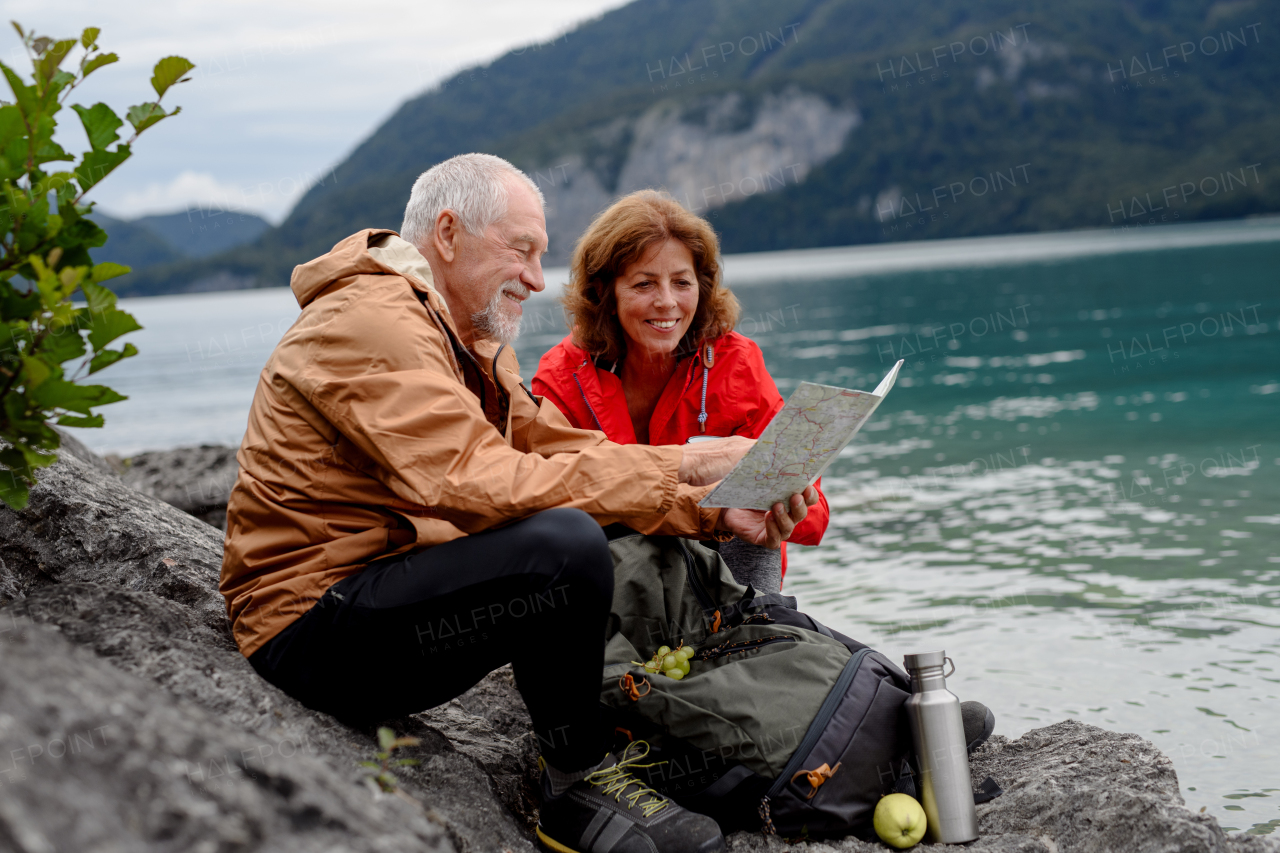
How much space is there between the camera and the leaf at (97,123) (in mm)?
2807

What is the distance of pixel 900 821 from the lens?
3309 millimetres

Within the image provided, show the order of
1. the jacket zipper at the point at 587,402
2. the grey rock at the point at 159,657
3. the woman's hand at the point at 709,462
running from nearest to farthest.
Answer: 1. the grey rock at the point at 159,657
2. the woman's hand at the point at 709,462
3. the jacket zipper at the point at 587,402

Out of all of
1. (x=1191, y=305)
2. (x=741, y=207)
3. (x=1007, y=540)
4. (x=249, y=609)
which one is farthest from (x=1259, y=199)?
(x=249, y=609)

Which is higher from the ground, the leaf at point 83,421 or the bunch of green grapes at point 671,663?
the leaf at point 83,421

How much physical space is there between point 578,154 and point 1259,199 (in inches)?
4046

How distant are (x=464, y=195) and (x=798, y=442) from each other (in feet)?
4.94

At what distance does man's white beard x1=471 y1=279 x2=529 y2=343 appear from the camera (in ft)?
12.3

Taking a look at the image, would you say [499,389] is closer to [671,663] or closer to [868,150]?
[671,663]

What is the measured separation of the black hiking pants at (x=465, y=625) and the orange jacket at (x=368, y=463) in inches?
2.6

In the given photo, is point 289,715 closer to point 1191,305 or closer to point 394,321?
point 394,321

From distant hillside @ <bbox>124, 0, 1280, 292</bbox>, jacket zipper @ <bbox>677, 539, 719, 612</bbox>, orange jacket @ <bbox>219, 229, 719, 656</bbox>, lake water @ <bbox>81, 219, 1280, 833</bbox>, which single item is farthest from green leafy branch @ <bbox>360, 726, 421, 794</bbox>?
distant hillside @ <bbox>124, 0, 1280, 292</bbox>

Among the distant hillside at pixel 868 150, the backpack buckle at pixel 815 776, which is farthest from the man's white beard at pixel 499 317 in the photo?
the distant hillside at pixel 868 150

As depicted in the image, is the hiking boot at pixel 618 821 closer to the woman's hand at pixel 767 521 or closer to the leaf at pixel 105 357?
the woman's hand at pixel 767 521

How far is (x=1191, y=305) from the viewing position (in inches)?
1296
